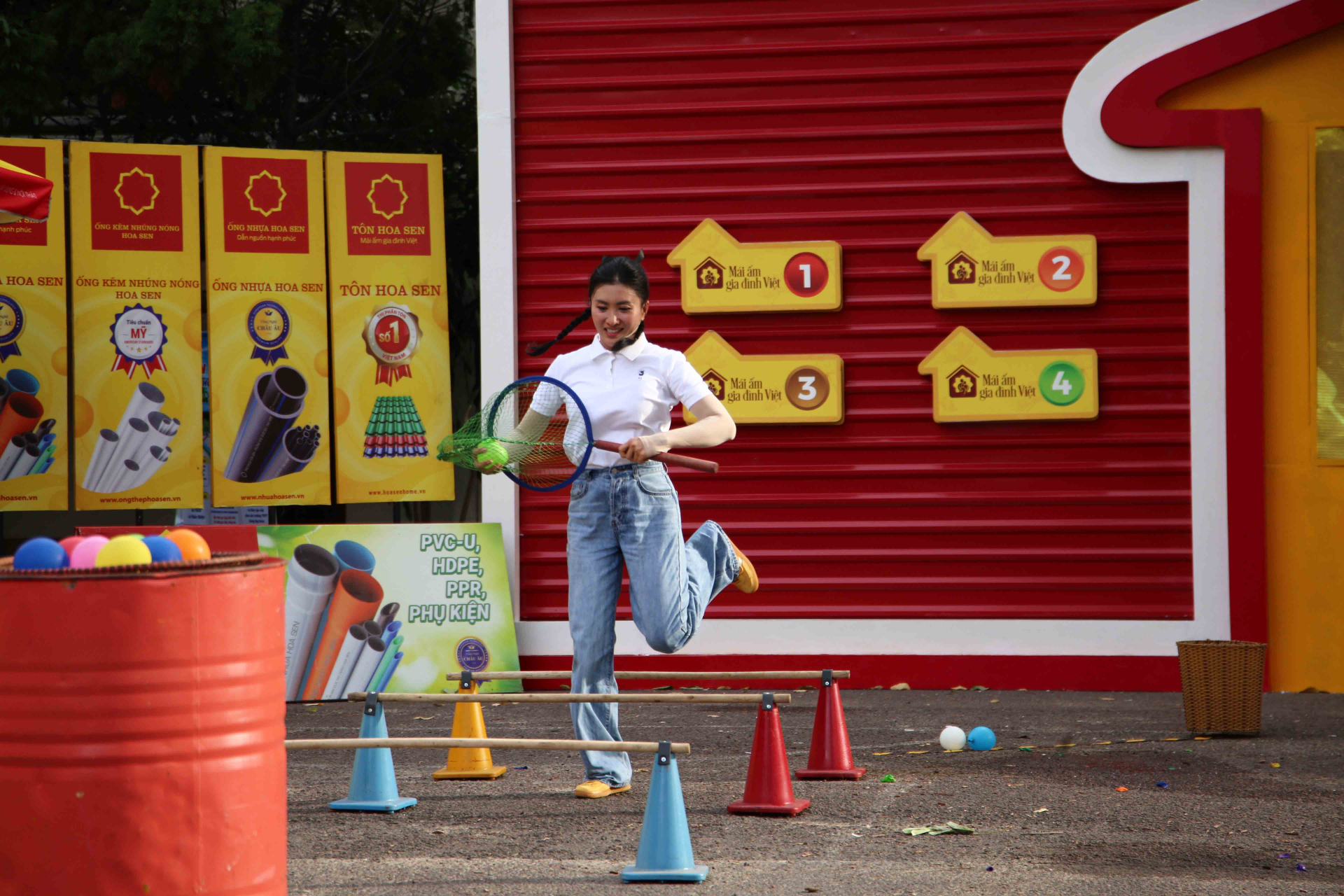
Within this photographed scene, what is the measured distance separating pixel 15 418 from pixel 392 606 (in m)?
2.59

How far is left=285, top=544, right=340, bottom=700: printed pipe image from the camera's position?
775 cm

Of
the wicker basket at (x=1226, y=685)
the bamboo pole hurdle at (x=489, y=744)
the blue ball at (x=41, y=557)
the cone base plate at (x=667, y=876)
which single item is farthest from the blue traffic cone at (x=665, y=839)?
the wicker basket at (x=1226, y=685)

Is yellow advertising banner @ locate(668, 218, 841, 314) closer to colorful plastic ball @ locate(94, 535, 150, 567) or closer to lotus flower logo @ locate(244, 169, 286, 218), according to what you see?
lotus flower logo @ locate(244, 169, 286, 218)

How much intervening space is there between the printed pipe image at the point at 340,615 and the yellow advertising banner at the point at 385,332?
2.73 ft

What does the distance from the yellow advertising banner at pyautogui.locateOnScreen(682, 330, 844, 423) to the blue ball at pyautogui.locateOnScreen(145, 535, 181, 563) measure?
525cm

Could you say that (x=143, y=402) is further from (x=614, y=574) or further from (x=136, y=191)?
(x=614, y=574)

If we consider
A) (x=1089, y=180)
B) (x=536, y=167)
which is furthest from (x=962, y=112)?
(x=536, y=167)

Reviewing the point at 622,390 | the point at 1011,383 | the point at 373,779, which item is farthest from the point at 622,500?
the point at 1011,383

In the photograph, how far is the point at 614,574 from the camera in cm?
511

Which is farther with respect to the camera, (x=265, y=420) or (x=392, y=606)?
(x=265, y=420)

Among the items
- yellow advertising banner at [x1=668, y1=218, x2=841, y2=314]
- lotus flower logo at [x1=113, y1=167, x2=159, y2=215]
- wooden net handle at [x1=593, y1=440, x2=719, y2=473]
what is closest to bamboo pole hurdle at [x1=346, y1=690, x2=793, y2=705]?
A: wooden net handle at [x1=593, y1=440, x2=719, y2=473]

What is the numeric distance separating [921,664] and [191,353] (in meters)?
4.84

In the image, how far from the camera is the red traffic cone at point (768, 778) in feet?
15.8

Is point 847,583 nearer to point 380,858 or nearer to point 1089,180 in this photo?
point 1089,180
